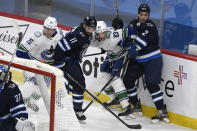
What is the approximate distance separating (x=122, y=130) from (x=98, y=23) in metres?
1.09

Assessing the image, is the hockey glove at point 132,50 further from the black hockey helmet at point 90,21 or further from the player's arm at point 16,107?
the player's arm at point 16,107

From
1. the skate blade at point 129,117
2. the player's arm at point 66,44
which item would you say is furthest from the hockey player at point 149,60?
the player's arm at point 66,44

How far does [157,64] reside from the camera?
22.6 ft

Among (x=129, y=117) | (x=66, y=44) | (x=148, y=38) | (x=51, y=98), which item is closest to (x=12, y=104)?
(x=51, y=98)

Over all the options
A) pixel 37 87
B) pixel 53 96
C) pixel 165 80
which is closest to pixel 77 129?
pixel 53 96

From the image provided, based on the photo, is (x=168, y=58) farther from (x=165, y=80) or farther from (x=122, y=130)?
(x=122, y=130)

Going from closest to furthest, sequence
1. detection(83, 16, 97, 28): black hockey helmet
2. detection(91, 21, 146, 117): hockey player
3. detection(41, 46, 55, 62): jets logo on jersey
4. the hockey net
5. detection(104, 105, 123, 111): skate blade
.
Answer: the hockey net < detection(83, 16, 97, 28): black hockey helmet < detection(41, 46, 55, 62): jets logo on jersey < detection(91, 21, 146, 117): hockey player < detection(104, 105, 123, 111): skate blade

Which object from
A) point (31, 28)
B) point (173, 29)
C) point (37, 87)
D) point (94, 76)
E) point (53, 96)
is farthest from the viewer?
point (31, 28)

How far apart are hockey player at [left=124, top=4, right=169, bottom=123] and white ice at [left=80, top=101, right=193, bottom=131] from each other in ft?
0.38

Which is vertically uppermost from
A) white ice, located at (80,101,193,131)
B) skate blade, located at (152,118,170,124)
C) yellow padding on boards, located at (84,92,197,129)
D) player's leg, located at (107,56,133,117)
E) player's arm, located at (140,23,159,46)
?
player's arm, located at (140,23,159,46)

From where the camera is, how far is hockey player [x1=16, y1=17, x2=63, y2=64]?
260 inches

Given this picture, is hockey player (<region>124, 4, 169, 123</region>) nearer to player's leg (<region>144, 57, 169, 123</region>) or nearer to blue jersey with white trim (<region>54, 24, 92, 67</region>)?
player's leg (<region>144, 57, 169, 123</region>)

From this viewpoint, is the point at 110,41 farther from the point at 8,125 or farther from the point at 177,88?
the point at 8,125

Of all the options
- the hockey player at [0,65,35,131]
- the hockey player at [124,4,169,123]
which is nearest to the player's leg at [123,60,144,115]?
the hockey player at [124,4,169,123]
